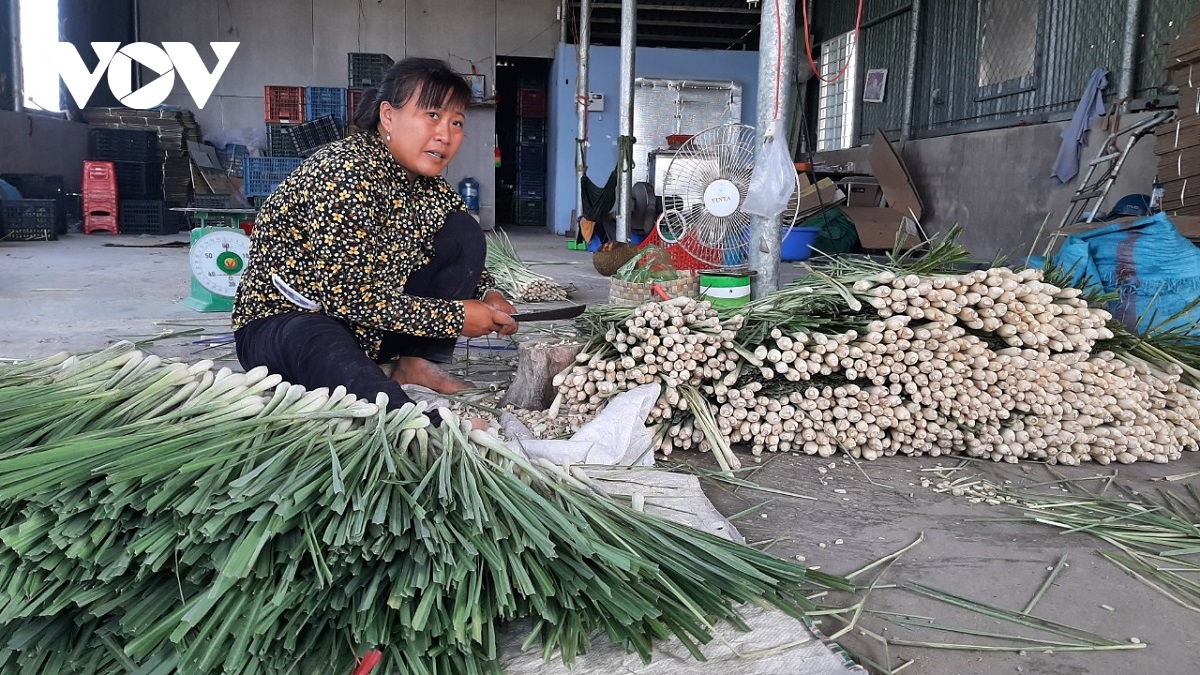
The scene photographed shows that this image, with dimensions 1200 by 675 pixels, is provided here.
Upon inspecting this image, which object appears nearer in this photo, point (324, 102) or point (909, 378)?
point (909, 378)

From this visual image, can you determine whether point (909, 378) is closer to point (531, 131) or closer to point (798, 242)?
point (798, 242)

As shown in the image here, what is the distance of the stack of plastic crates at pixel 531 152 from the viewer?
13078 mm

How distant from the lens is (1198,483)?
2.01 metres

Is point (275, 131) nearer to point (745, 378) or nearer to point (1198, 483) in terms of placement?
point (745, 378)

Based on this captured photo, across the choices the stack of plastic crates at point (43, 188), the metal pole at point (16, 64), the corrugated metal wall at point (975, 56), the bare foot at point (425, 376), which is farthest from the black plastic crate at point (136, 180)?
the bare foot at point (425, 376)

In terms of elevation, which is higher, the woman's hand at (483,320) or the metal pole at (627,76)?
the metal pole at (627,76)

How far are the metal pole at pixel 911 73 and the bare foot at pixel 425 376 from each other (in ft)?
20.9

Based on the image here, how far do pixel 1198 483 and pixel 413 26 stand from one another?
11.3 meters

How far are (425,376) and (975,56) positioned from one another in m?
5.93

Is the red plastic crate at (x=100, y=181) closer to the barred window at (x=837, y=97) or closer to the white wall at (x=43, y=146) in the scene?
the white wall at (x=43, y=146)

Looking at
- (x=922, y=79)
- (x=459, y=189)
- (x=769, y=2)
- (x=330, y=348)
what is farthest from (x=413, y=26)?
(x=330, y=348)

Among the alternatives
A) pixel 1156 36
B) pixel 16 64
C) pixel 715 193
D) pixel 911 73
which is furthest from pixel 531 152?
pixel 715 193

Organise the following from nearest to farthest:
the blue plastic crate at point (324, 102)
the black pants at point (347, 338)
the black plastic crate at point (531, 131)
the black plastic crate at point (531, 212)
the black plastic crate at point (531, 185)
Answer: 1. the black pants at point (347, 338)
2. the blue plastic crate at point (324, 102)
3. the black plastic crate at point (531, 131)
4. the black plastic crate at point (531, 185)
5. the black plastic crate at point (531, 212)

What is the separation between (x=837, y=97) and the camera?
9469 millimetres
